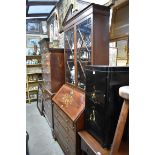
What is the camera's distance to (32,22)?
19.8 ft

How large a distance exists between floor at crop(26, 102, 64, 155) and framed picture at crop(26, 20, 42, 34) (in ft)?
10.1

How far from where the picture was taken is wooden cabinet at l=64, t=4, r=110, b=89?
2033mm

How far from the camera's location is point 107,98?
161cm

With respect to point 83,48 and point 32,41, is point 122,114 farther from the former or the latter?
point 32,41

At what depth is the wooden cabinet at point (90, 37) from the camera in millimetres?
2033

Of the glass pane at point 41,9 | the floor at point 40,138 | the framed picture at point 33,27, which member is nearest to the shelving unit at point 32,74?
the framed picture at point 33,27

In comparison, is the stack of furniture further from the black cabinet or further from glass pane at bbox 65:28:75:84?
the black cabinet

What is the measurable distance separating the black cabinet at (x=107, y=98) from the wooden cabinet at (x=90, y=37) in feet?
1.32

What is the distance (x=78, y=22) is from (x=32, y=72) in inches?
164

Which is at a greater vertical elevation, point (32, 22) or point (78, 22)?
point (32, 22)

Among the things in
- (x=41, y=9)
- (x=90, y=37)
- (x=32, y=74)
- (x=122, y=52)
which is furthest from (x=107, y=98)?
(x=32, y=74)

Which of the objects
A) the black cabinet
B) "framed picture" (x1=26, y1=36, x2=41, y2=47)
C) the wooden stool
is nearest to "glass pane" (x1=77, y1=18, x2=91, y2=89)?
the black cabinet

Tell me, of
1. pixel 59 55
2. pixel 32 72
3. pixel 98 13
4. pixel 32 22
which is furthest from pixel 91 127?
pixel 32 22
